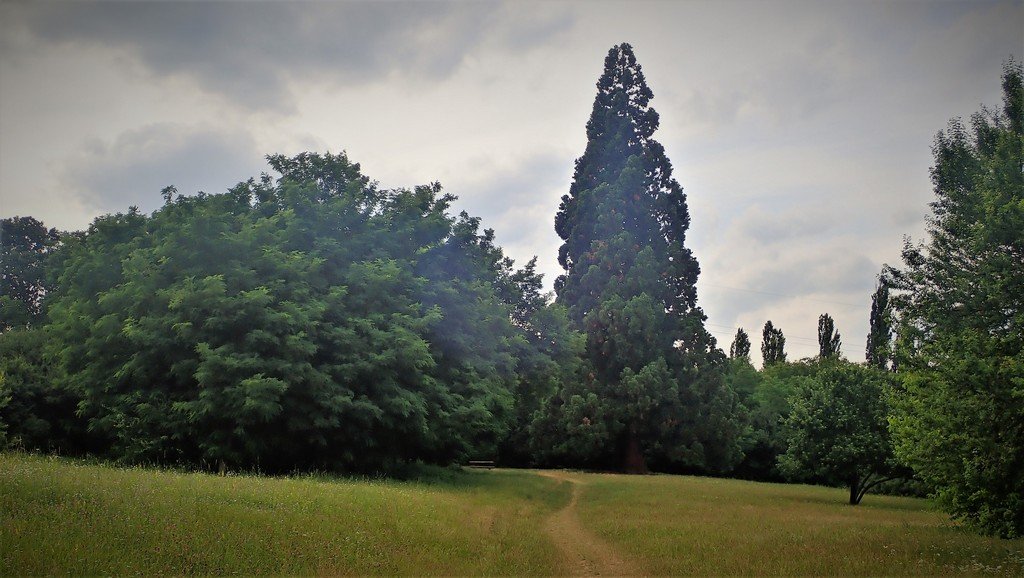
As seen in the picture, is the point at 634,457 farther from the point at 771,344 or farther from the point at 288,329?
the point at 771,344

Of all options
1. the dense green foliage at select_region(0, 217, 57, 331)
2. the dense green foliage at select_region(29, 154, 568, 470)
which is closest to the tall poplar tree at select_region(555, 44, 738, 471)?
the dense green foliage at select_region(29, 154, 568, 470)

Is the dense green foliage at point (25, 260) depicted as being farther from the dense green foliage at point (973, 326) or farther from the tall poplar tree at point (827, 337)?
the tall poplar tree at point (827, 337)

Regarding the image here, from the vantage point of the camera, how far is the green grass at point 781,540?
46.6 ft

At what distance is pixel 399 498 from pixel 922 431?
1494 centimetres

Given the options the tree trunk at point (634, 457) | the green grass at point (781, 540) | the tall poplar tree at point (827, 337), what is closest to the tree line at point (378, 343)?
the green grass at point (781, 540)

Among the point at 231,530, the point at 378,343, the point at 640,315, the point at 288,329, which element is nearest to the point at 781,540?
the point at 231,530

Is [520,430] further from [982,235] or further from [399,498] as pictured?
[982,235]

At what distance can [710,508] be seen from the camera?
83.3ft

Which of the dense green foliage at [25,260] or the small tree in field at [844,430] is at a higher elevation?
the dense green foliage at [25,260]

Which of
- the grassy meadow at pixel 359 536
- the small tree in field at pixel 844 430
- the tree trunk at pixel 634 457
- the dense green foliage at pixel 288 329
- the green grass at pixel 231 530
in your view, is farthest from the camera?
the tree trunk at pixel 634 457

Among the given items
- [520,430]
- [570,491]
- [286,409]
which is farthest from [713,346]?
[286,409]

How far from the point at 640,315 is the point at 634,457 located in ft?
36.5

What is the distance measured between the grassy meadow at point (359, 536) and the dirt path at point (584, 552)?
0.34 meters

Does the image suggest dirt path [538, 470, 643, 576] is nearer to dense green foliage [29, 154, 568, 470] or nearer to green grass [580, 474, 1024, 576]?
green grass [580, 474, 1024, 576]
